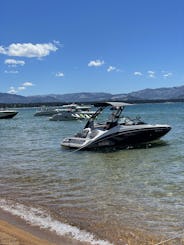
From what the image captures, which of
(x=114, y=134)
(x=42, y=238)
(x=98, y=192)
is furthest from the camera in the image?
(x=114, y=134)

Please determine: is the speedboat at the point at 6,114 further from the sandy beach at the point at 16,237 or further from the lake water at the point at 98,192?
the sandy beach at the point at 16,237

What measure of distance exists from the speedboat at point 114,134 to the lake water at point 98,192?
1.46 m

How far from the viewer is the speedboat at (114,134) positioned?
24.3m

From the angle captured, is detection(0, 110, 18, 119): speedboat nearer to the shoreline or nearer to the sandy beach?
the shoreline

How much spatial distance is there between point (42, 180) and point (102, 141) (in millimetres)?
8873

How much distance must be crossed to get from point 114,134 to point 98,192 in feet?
36.7

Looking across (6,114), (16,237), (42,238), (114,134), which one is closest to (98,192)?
(42,238)

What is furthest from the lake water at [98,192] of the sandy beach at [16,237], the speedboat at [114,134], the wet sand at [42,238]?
the speedboat at [114,134]

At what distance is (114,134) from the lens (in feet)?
80.3

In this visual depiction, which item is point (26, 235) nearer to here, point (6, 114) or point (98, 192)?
point (98, 192)

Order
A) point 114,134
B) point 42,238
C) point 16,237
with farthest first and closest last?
point 114,134 → point 42,238 → point 16,237

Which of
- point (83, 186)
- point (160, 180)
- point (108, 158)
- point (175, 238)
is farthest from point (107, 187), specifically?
point (108, 158)

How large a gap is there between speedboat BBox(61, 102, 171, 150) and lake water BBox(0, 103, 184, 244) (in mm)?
1455

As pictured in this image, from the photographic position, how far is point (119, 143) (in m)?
24.8
